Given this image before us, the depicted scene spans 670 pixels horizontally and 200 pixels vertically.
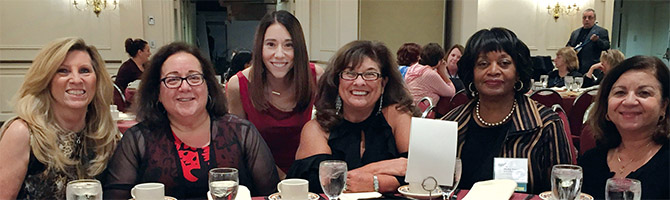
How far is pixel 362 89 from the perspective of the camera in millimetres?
2188

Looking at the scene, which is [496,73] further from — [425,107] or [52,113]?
[52,113]

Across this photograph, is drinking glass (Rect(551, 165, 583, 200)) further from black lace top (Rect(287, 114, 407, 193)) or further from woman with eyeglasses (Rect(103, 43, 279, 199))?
woman with eyeglasses (Rect(103, 43, 279, 199))

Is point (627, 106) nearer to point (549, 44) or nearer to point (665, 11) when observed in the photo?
point (549, 44)

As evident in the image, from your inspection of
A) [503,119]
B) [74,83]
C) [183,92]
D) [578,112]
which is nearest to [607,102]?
[503,119]

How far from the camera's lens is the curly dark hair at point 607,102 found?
73.3 inches

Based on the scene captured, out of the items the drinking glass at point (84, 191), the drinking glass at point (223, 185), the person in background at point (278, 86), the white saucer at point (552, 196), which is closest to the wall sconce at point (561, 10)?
the person in background at point (278, 86)

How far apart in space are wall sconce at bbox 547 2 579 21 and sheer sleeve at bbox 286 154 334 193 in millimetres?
8556

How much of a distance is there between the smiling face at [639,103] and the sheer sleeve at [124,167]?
178cm

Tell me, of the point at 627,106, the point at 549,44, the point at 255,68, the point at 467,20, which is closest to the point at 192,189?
the point at 255,68

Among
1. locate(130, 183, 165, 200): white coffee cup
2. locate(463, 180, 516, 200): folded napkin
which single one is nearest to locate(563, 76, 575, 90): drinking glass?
locate(463, 180, 516, 200): folded napkin

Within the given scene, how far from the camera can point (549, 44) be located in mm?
9664

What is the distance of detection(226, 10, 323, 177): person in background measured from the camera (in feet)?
8.43

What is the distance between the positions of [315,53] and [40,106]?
6.76 m

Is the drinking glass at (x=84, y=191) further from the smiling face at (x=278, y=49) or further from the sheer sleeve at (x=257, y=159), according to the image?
the smiling face at (x=278, y=49)
